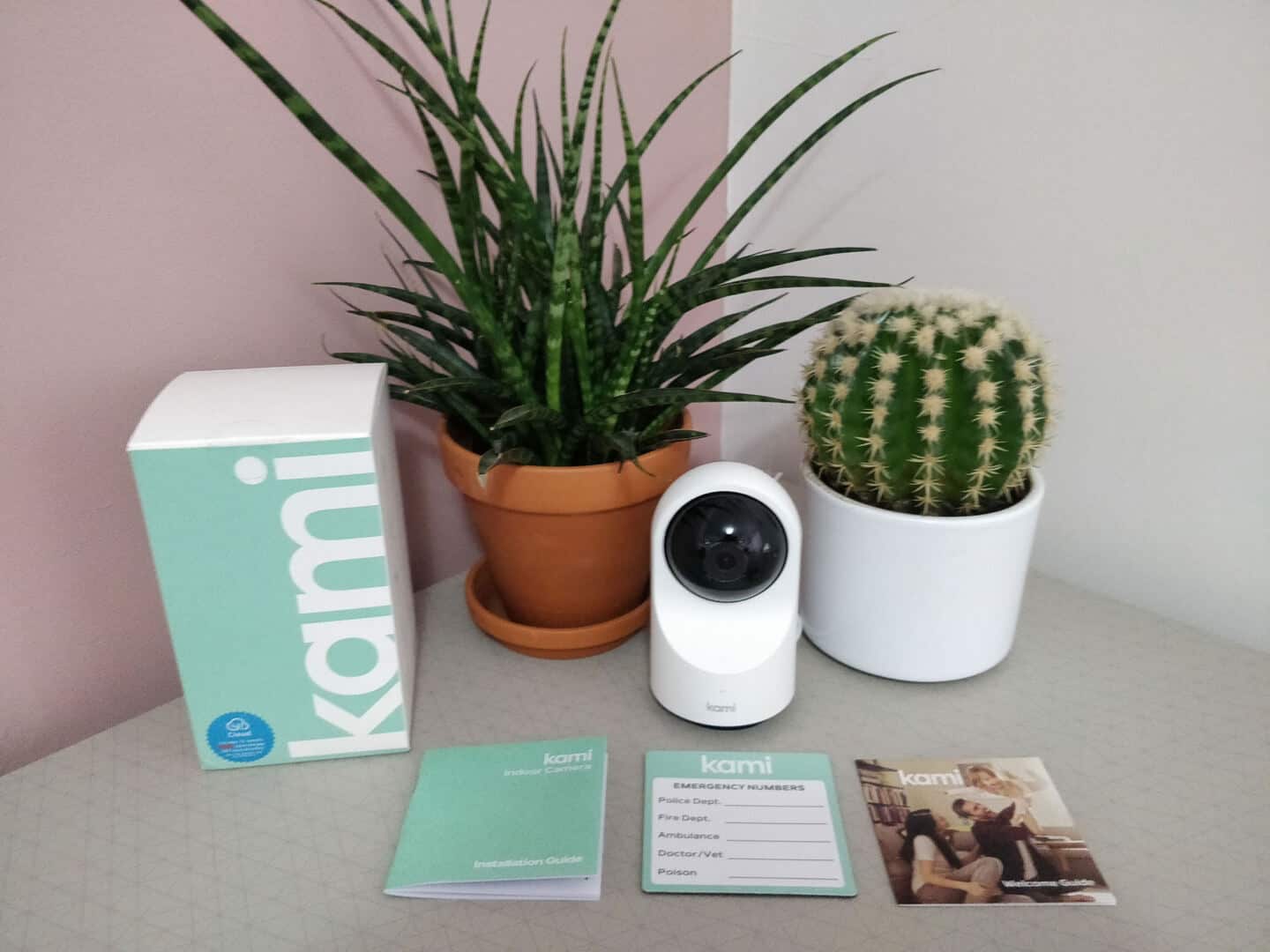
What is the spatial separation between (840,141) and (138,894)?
875mm

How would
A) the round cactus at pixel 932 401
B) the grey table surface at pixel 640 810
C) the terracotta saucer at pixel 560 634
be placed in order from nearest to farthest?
the grey table surface at pixel 640 810 → the round cactus at pixel 932 401 → the terracotta saucer at pixel 560 634

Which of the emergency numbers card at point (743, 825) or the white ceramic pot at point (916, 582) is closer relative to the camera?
the emergency numbers card at point (743, 825)

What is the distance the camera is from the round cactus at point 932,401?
0.65m

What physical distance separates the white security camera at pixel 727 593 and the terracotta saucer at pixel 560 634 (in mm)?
97

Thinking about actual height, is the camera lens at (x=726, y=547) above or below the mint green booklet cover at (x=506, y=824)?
above

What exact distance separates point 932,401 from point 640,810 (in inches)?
13.3

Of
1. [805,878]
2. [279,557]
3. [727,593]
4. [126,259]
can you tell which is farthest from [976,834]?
[126,259]

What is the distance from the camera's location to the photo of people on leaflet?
57 cm

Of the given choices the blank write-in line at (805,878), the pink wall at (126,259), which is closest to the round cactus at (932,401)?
the blank write-in line at (805,878)

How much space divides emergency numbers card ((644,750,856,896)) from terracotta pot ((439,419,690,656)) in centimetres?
15

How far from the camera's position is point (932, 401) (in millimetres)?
647

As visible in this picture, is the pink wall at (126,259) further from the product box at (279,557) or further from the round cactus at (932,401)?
the round cactus at (932,401)

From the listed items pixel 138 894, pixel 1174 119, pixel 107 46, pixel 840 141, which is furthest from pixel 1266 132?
pixel 138 894

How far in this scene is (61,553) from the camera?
0.71m
